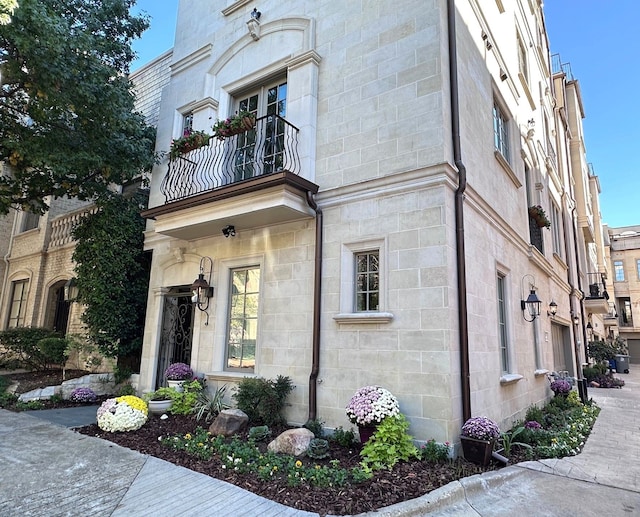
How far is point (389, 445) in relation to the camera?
4.80 m

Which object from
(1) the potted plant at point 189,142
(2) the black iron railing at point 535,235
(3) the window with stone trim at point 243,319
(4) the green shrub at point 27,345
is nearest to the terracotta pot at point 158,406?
(3) the window with stone trim at point 243,319

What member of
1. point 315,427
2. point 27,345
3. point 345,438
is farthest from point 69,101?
point 27,345

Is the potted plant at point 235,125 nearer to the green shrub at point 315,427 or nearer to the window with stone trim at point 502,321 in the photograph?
the green shrub at point 315,427

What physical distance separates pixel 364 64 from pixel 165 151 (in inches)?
204

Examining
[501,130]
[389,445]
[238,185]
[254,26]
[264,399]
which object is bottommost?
[389,445]

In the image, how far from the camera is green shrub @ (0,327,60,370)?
1162 centimetres

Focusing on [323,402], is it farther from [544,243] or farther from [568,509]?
[544,243]

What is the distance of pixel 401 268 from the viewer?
5.71 m

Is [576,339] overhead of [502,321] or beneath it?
beneath

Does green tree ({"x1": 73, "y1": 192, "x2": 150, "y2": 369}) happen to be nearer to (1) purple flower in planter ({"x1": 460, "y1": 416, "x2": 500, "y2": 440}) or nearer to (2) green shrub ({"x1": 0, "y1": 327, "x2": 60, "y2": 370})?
(2) green shrub ({"x1": 0, "y1": 327, "x2": 60, "y2": 370})

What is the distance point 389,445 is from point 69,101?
7759mm

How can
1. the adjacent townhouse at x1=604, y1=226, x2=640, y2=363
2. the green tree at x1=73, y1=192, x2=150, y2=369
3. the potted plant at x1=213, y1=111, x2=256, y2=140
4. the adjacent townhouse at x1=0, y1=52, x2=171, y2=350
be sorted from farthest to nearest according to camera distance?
the adjacent townhouse at x1=604, y1=226, x2=640, y2=363, the adjacent townhouse at x1=0, y1=52, x2=171, y2=350, the green tree at x1=73, y1=192, x2=150, y2=369, the potted plant at x1=213, y1=111, x2=256, y2=140

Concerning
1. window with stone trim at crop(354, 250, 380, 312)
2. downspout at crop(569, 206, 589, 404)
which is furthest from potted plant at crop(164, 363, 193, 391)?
downspout at crop(569, 206, 589, 404)

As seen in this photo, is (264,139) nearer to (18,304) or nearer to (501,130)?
(501,130)
